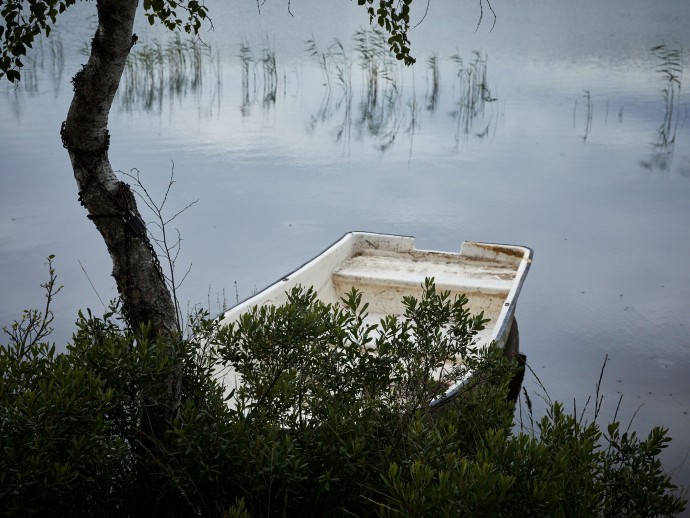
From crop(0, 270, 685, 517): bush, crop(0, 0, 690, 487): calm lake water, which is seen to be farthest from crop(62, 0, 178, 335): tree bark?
crop(0, 0, 690, 487): calm lake water

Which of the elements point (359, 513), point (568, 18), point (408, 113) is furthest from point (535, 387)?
point (568, 18)

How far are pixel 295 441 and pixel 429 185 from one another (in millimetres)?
8119

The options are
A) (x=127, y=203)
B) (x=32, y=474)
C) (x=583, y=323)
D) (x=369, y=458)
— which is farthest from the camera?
(x=583, y=323)

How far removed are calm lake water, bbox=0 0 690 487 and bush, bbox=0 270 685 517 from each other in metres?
1.74

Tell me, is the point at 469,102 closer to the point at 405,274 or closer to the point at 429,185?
the point at 429,185

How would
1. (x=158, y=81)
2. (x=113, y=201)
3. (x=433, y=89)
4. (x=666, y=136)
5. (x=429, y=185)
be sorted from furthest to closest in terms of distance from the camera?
1. (x=433, y=89)
2. (x=158, y=81)
3. (x=666, y=136)
4. (x=429, y=185)
5. (x=113, y=201)

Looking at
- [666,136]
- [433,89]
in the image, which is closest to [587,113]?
[666,136]

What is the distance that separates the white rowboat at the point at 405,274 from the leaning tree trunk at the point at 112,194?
2.09 m

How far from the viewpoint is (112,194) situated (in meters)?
2.90

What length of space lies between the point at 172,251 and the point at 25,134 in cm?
552

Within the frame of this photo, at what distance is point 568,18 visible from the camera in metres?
25.7

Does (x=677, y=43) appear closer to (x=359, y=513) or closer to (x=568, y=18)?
(x=568, y=18)

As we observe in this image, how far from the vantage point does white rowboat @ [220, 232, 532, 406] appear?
18.6 feet

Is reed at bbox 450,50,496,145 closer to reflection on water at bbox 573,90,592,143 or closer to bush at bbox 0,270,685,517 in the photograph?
reflection on water at bbox 573,90,592,143
